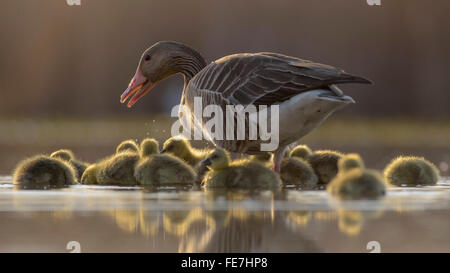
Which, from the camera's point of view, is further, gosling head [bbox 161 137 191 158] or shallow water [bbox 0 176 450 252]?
gosling head [bbox 161 137 191 158]

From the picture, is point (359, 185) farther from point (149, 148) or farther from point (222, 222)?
point (149, 148)

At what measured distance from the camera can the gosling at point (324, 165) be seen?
7180 millimetres

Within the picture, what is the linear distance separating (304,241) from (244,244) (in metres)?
0.28

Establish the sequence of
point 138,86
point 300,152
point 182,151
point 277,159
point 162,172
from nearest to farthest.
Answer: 1. point 162,172
2. point 277,159
3. point 182,151
4. point 300,152
5. point 138,86

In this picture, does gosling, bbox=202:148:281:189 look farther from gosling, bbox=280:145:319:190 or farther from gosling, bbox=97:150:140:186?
gosling, bbox=97:150:140:186

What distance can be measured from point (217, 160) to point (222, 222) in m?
2.34

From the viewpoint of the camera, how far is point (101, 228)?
12.7ft

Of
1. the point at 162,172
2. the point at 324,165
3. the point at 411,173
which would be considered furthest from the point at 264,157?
the point at 411,173

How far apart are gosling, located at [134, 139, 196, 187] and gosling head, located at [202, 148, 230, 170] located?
45 cm

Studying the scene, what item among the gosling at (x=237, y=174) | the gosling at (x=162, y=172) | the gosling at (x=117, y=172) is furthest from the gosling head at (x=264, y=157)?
the gosling at (x=117, y=172)

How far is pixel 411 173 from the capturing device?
686cm

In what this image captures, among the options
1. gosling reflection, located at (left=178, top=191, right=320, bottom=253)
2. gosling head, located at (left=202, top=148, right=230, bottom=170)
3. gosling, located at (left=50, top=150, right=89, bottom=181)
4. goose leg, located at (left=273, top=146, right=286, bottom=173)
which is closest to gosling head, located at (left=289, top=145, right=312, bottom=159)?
goose leg, located at (left=273, top=146, right=286, bottom=173)

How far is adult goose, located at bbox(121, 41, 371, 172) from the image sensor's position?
6.05 metres
